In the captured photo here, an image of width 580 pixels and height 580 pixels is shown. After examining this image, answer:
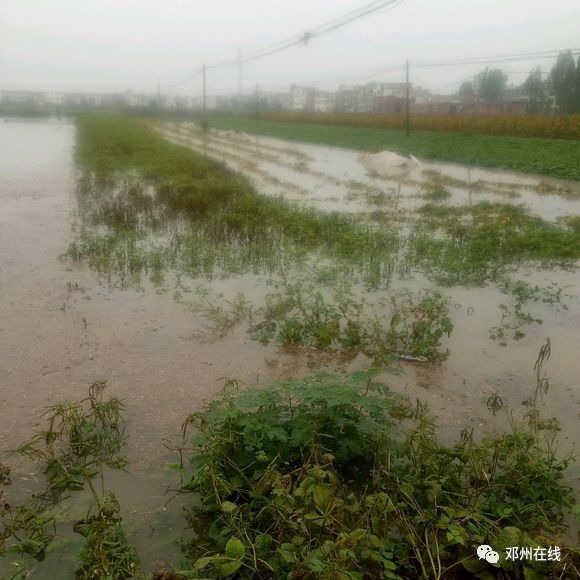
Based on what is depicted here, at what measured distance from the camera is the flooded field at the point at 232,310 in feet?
12.2

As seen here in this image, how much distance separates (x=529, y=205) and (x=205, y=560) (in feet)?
36.1

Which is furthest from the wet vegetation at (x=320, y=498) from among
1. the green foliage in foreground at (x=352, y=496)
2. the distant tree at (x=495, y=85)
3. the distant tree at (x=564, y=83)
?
the distant tree at (x=495, y=85)

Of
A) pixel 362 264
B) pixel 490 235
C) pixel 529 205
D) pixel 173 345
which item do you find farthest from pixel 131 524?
pixel 529 205

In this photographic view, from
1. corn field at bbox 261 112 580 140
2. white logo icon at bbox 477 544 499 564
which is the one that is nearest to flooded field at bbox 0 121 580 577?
white logo icon at bbox 477 544 499 564

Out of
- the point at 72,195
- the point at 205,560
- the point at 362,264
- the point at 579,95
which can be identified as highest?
the point at 579,95

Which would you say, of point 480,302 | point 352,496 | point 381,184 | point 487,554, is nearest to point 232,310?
point 480,302

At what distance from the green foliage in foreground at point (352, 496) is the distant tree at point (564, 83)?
29.6 metres

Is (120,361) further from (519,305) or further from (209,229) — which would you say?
(209,229)

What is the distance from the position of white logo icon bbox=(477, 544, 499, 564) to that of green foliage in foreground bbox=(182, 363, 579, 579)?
2 centimetres

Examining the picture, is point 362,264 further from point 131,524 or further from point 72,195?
point 72,195

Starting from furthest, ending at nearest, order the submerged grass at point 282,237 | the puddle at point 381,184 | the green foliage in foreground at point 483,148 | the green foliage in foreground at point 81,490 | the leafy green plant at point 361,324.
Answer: the green foliage in foreground at point 483,148 < the puddle at point 381,184 < the submerged grass at point 282,237 < the leafy green plant at point 361,324 < the green foliage in foreground at point 81,490

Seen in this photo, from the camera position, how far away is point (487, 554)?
87.0 inches

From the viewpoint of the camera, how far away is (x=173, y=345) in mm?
4730

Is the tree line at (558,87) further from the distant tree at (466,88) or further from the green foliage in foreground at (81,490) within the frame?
the green foliage in foreground at (81,490)
